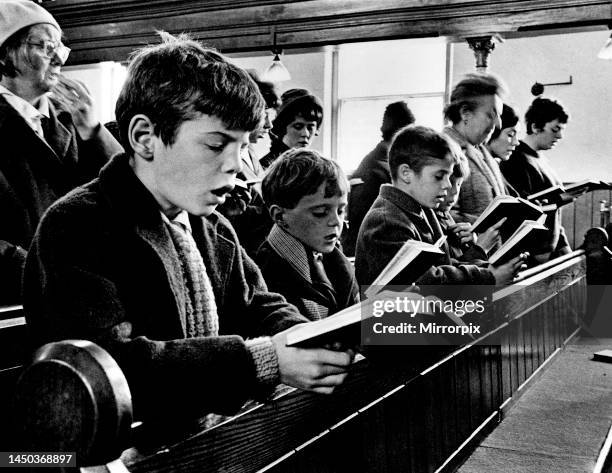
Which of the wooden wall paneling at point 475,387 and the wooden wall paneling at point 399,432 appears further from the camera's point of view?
the wooden wall paneling at point 475,387

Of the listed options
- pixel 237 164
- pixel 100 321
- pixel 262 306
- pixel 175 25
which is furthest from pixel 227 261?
pixel 175 25

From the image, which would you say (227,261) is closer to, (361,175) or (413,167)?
(413,167)

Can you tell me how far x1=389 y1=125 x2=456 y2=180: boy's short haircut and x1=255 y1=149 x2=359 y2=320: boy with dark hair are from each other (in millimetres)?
530

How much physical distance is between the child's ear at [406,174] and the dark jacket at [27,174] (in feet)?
4.29

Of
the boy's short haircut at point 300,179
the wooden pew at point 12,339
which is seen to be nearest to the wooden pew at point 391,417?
the boy's short haircut at point 300,179

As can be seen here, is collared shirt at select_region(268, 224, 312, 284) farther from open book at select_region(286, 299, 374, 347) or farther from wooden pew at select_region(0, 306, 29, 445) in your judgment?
open book at select_region(286, 299, 374, 347)

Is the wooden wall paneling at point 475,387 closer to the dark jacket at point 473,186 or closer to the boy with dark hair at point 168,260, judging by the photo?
the boy with dark hair at point 168,260

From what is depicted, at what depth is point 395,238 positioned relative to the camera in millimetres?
2828

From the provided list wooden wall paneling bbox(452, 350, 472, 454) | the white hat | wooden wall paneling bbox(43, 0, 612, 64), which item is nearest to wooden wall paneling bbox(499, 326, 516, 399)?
wooden wall paneling bbox(452, 350, 472, 454)

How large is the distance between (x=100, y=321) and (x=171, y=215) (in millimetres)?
356

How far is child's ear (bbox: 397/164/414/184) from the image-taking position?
9.99 ft

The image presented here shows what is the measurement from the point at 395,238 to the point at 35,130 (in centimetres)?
145

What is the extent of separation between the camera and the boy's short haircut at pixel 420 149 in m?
3.01

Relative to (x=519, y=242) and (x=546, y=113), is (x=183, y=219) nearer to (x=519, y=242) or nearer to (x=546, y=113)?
(x=519, y=242)
